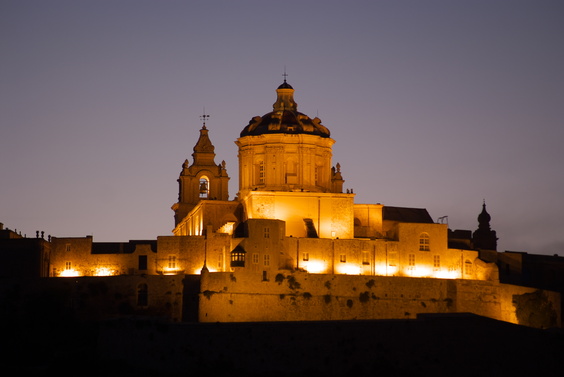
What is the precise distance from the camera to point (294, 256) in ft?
287

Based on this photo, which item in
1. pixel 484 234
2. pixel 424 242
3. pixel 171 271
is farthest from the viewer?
pixel 484 234

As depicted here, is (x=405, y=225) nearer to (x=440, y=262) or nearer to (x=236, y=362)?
(x=440, y=262)

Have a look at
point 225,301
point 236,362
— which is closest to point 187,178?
point 225,301

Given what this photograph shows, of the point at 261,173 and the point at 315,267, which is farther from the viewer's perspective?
the point at 261,173

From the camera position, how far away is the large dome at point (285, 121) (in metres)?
93.2

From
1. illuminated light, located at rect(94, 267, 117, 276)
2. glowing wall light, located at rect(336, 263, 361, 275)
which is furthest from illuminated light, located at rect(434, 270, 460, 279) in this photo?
illuminated light, located at rect(94, 267, 117, 276)

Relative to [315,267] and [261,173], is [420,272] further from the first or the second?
[261,173]

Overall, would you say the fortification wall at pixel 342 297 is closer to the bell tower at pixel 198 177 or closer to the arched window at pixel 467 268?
the arched window at pixel 467 268

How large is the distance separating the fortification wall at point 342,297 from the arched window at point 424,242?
3255 mm

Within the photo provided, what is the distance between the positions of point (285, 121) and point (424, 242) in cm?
1122

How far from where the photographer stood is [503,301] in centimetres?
8906

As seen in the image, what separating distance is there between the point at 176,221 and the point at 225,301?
1911 centimetres

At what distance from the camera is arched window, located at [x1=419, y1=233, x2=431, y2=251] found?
297ft

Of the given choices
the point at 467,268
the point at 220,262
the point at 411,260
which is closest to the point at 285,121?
the point at 411,260
